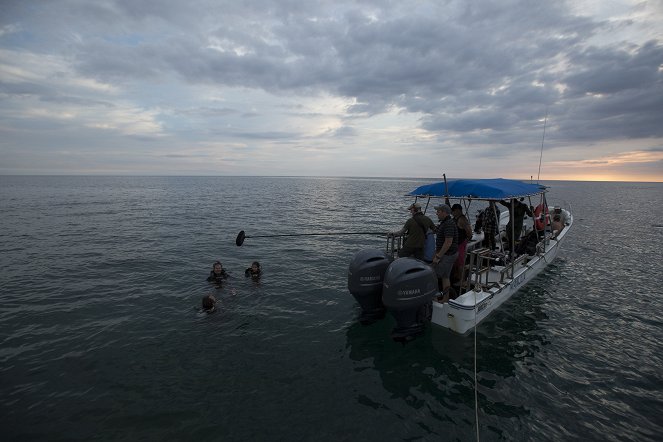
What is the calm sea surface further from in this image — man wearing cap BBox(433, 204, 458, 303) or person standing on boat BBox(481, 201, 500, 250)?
person standing on boat BBox(481, 201, 500, 250)

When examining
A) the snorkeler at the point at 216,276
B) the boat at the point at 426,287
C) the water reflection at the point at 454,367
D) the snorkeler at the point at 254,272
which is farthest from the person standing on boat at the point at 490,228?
the snorkeler at the point at 216,276

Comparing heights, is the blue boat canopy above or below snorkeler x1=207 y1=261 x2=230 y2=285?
above

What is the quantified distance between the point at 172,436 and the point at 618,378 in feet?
29.8

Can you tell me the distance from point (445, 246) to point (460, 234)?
97 centimetres

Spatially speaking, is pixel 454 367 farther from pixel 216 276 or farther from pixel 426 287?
pixel 216 276

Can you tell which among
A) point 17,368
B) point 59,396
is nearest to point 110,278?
point 17,368

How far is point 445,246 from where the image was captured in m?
7.90

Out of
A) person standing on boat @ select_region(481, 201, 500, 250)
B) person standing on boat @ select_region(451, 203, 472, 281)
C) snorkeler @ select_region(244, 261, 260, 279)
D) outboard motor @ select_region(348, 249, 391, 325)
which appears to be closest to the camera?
outboard motor @ select_region(348, 249, 391, 325)

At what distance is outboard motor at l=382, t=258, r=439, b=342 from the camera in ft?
22.6

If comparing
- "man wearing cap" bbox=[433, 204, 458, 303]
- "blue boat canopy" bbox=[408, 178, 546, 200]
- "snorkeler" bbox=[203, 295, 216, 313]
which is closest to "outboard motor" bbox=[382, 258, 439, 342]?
"man wearing cap" bbox=[433, 204, 458, 303]

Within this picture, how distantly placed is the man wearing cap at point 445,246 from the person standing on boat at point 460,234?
37 centimetres

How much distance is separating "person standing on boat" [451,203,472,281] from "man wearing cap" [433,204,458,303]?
37 centimetres

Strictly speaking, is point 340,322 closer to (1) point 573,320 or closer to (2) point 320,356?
(2) point 320,356

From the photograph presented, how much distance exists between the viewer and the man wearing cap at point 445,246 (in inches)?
314
